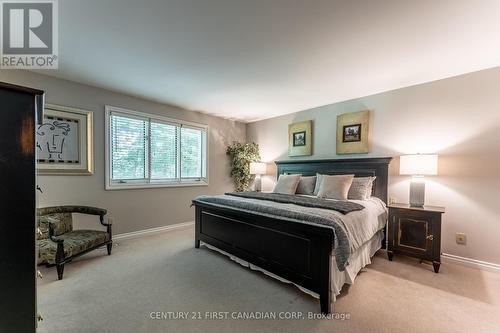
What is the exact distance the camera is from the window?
12.0 ft

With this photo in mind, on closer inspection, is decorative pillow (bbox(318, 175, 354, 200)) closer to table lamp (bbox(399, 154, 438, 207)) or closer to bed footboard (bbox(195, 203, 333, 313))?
table lamp (bbox(399, 154, 438, 207))

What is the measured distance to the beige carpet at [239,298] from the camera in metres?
1.72

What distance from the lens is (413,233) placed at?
280 centimetres

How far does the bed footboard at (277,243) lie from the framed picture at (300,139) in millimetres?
2281

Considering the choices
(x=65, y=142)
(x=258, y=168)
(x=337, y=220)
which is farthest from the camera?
(x=258, y=168)

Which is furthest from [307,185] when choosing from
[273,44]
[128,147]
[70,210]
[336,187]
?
[70,210]

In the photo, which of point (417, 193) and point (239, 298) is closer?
point (239, 298)

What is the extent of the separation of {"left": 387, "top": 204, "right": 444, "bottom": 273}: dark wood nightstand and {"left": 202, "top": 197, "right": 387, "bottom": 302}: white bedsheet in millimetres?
166

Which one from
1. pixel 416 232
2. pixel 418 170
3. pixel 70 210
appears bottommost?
pixel 416 232

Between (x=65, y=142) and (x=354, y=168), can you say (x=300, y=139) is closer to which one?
(x=354, y=168)

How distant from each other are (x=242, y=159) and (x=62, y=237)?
341cm

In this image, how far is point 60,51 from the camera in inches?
94.7

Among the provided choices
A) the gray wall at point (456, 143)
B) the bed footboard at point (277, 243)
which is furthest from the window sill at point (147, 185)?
the gray wall at point (456, 143)

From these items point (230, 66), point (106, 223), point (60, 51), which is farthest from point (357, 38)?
point (106, 223)
